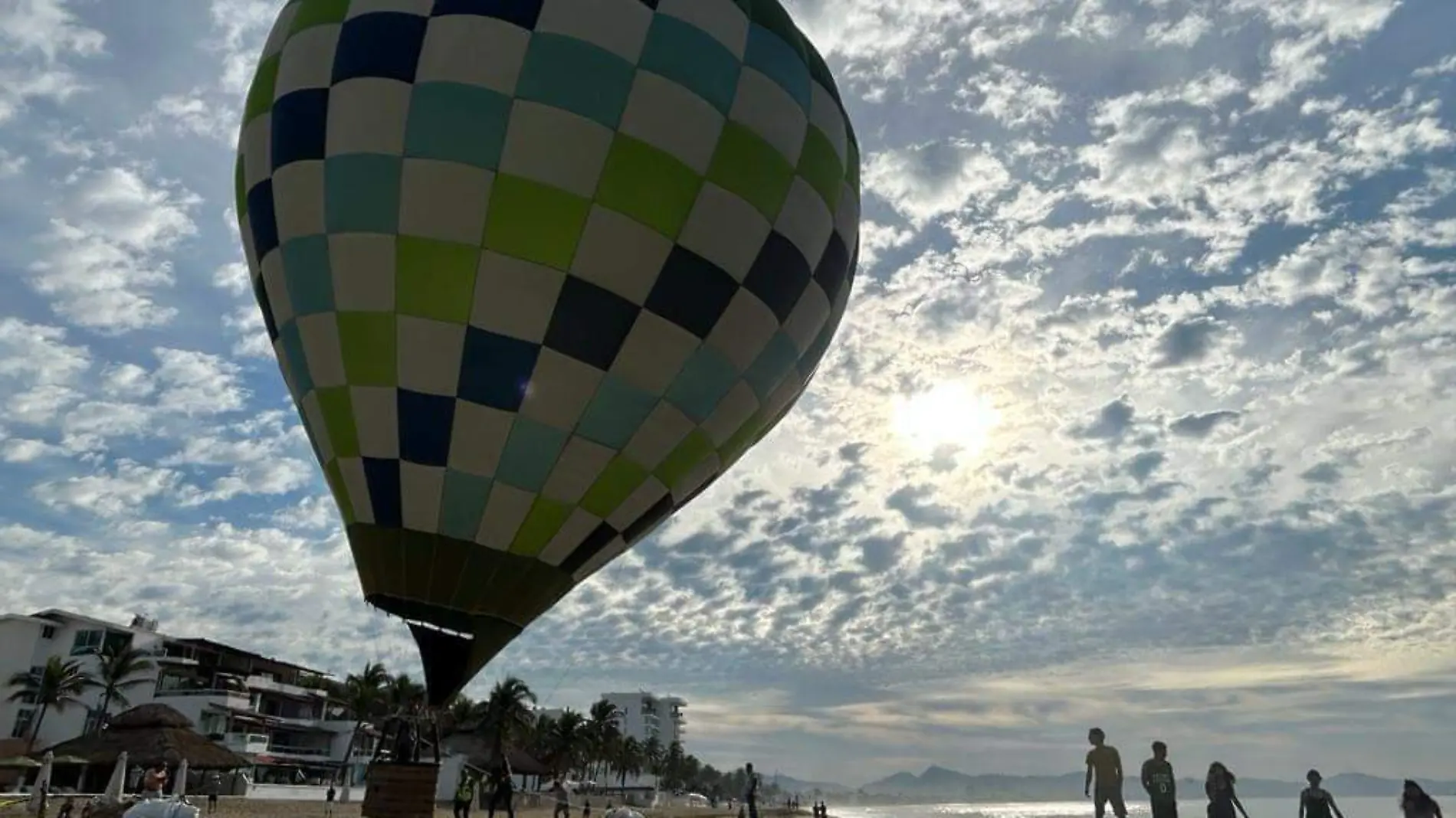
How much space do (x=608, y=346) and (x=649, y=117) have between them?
3029mm

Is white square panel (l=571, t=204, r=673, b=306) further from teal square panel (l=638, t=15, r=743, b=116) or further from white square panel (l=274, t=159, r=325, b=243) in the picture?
white square panel (l=274, t=159, r=325, b=243)

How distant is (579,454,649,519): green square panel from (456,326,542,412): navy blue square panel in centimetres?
142

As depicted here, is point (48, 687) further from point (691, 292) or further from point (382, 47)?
point (691, 292)

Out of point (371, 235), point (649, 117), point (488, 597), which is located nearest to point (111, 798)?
point (488, 597)

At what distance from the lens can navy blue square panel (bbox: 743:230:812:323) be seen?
43.1ft

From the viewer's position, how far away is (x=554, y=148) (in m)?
11.7

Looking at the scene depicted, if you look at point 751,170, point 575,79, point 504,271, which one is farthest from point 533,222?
point 751,170

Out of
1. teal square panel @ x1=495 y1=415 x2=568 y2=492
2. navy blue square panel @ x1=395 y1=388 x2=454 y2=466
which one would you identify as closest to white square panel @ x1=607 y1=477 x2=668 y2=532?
teal square panel @ x1=495 y1=415 x2=568 y2=492

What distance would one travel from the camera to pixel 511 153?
38.2 feet

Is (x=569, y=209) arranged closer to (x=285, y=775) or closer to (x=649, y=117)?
(x=649, y=117)

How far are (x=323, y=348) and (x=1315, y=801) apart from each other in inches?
529

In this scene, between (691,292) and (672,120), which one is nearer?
(672,120)

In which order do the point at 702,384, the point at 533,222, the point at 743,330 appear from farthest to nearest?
the point at 743,330 < the point at 702,384 < the point at 533,222

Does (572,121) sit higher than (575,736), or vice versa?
(572,121)
